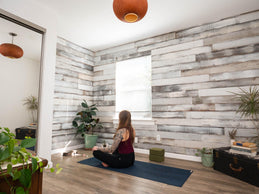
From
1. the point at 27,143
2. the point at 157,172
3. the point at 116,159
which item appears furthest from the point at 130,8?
the point at 157,172

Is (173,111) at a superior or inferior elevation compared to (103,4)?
inferior

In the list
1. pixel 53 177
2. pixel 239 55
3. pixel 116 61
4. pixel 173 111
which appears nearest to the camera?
pixel 53 177

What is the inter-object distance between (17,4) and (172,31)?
3.12 metres

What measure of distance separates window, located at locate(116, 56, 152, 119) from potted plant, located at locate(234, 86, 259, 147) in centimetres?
189

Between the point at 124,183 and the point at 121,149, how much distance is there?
26.2 inches

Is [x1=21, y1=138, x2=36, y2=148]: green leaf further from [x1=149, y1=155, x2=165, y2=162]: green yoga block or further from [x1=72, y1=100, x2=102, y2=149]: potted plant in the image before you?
[x1=72, y1=100, x2=102, y2=149]: potted plant

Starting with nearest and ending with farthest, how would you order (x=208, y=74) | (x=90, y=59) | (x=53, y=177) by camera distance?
(x=53, y=177) < (x=208, y=74) < (x=90, y=59)

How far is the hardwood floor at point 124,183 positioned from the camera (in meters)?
2.11

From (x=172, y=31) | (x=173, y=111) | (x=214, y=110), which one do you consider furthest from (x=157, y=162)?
(x=172, y=31)

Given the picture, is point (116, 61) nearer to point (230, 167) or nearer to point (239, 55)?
point (239, 55)

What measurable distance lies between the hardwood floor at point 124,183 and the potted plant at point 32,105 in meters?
0.96

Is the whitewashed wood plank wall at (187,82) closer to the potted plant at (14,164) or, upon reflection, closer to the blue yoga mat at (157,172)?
the blue yoga mat at (157,172)

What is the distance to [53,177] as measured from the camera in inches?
98.7

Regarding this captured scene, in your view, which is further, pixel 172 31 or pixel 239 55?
pixel 172 31
